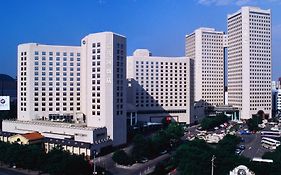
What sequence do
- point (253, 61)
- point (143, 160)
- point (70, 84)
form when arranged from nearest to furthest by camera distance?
1. point (143, 160)
2. point (70, 84)
3. point (253, 61)

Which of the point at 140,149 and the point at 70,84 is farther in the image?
the point at 70,84

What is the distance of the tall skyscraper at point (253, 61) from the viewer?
215ft

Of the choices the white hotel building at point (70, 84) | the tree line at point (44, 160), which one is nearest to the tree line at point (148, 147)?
the tree line at point (44, 160)

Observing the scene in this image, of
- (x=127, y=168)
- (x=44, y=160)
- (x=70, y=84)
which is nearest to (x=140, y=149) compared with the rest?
(x=127, y=168)

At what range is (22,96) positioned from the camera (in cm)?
4403

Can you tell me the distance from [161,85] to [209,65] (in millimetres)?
21995

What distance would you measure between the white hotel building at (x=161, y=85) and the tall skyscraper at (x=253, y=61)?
14981 mm

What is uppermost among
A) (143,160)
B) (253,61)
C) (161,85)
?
(253,61)

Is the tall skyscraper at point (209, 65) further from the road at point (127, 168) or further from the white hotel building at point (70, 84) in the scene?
the road at point (127, 168)

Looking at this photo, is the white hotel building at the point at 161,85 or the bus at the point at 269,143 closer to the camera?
the bus at the point at 269,143

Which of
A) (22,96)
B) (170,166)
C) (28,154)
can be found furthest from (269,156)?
(22,96)

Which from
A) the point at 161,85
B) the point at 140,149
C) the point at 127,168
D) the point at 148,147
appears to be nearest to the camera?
the point at 127,168

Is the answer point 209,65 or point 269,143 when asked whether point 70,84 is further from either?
point 209,65

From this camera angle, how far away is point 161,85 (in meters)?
58.4
